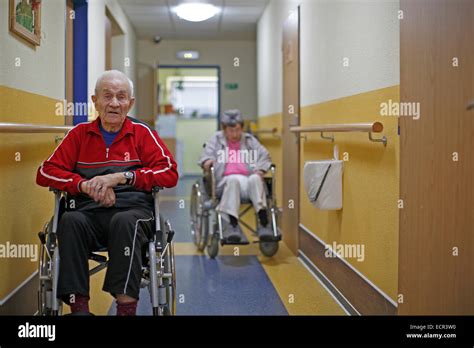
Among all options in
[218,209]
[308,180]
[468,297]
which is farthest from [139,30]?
[468,297]

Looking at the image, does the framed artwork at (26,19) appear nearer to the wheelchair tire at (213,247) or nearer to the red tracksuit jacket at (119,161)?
the red tracksuit jacket at (119,161)

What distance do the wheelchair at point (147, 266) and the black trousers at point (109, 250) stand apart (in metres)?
0.03

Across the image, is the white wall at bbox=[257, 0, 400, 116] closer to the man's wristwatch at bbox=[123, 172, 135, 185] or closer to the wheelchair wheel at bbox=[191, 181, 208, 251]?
the wheelchair wheel at bbox=[191, 181, 208, 251]

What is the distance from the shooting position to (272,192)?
13.3 feet

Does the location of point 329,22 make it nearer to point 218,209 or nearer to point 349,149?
point 349,149

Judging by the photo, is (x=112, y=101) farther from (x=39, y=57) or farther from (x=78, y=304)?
(x=78, y=304)

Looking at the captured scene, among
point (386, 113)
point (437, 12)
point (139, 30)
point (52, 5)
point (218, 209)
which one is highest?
point (139, 30)

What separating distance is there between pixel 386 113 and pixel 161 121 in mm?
7599

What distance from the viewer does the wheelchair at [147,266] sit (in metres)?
2.08

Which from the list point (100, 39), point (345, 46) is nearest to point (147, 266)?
point (345, 46)

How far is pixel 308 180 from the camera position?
3.29m

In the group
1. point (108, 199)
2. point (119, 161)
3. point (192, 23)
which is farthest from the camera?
point (192, 23)

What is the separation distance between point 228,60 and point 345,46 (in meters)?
5.90

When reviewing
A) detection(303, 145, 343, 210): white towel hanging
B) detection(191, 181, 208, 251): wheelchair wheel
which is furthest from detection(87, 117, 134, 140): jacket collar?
detection(191, 181, 208, 251): wheelchair wheel
